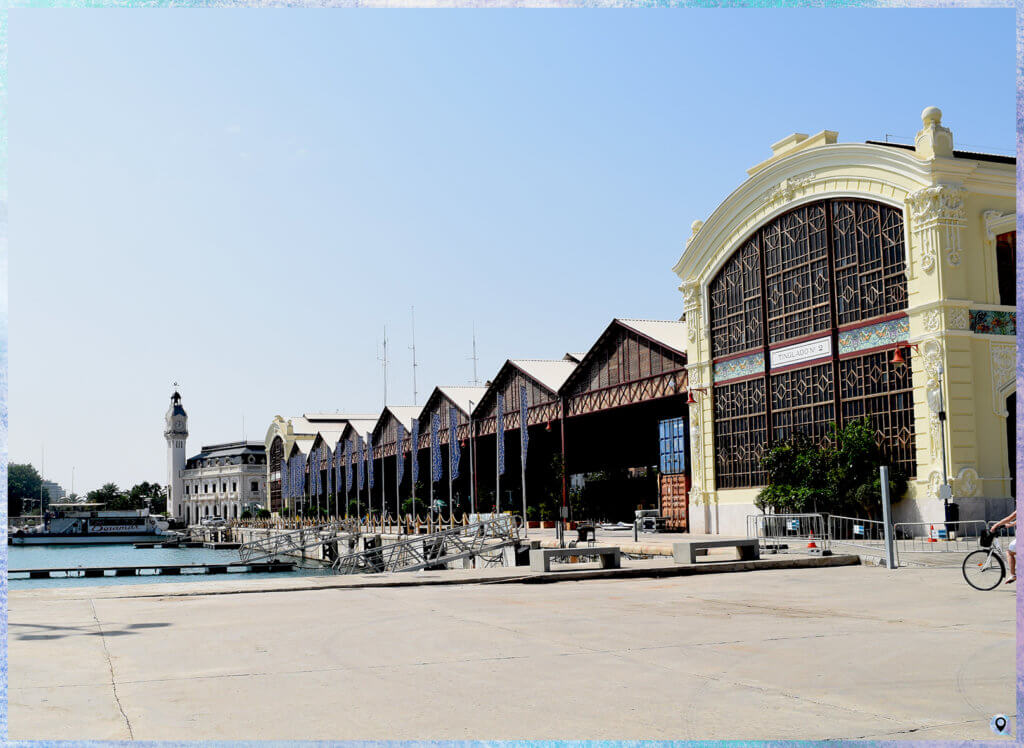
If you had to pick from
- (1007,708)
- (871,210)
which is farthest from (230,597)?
(871,210)

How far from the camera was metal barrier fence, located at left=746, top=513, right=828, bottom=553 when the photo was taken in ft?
112

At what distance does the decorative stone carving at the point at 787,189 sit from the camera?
4078cm

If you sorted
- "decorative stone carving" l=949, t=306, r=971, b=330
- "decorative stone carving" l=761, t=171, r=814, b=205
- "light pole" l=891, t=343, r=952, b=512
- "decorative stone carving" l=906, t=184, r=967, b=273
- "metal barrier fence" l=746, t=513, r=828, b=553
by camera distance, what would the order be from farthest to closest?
"decorative stone carving" l=761, t=171, r=814, b=205 < "decorative stone carving" l=906, t=184, r=967, b=273 < "decorative stone carving" l=949, t=306, r=971, b=330 < "metal barrier fence" l=746, t=513, r=828, b=553 < "light pole" l=891, t=343, r=952, b=512

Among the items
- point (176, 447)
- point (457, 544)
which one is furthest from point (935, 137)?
point (176, 447)

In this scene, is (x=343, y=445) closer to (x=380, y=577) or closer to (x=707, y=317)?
(x=707, y=317)

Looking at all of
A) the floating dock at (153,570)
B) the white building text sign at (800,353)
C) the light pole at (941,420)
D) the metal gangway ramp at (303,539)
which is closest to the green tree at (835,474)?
the light pole at (941,420)

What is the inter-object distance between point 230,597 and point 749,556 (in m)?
13.9

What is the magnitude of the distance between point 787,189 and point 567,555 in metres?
22.0

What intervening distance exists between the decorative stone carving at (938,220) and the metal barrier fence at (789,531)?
9.93 meters

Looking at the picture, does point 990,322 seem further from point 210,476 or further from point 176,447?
point 176,447

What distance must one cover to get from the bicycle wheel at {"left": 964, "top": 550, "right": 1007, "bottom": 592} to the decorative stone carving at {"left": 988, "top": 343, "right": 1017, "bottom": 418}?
18.5m

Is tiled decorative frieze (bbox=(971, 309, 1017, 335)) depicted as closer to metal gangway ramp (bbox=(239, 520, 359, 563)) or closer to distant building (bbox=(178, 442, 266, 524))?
metal gangway ramp (bbox=(239, 520, 359, 563))

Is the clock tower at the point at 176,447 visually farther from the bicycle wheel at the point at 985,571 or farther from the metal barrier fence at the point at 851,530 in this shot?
the bicycle wheel at the point at 985,571

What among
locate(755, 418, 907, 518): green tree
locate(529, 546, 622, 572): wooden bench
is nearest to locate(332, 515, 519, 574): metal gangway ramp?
locate(529, 546, 622, 572): wooden bench
